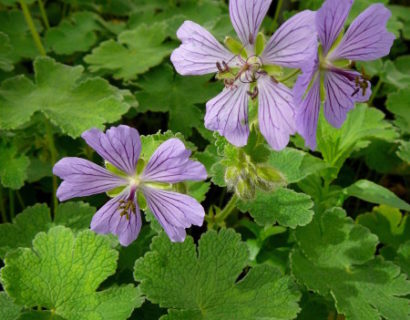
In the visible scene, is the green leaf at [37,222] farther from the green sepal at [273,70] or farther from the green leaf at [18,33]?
the green leaf at [18,33]

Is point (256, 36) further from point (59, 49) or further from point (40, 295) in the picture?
point (59, 49)

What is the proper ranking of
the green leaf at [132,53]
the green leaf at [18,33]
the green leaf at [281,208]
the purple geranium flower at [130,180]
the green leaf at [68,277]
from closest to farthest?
the purple geranium flower at [130,180]
the green leaf at [68,277]
the green leaf at [281,208]
the green leaf at [132,53]
the green leaf at [18,33]

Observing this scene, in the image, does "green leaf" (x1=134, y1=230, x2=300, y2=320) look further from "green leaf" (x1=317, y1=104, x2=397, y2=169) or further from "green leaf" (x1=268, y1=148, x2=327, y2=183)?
"green leaf" (x1=317, y1=104, x2=397, y2=169)

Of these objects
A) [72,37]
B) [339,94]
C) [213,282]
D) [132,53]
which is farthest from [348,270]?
[72,37]

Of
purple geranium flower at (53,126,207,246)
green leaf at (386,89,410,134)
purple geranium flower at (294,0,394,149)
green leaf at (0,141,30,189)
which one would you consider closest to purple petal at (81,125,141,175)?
purple geranium flower at (53,126,207,246)

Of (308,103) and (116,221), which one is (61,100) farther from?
(308,103)

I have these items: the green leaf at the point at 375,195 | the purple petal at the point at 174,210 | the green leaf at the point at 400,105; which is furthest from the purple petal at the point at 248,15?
the green leaf at the point at 400,105

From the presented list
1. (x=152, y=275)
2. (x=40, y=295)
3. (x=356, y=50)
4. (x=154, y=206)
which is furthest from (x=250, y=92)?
(x=40, y=295)
